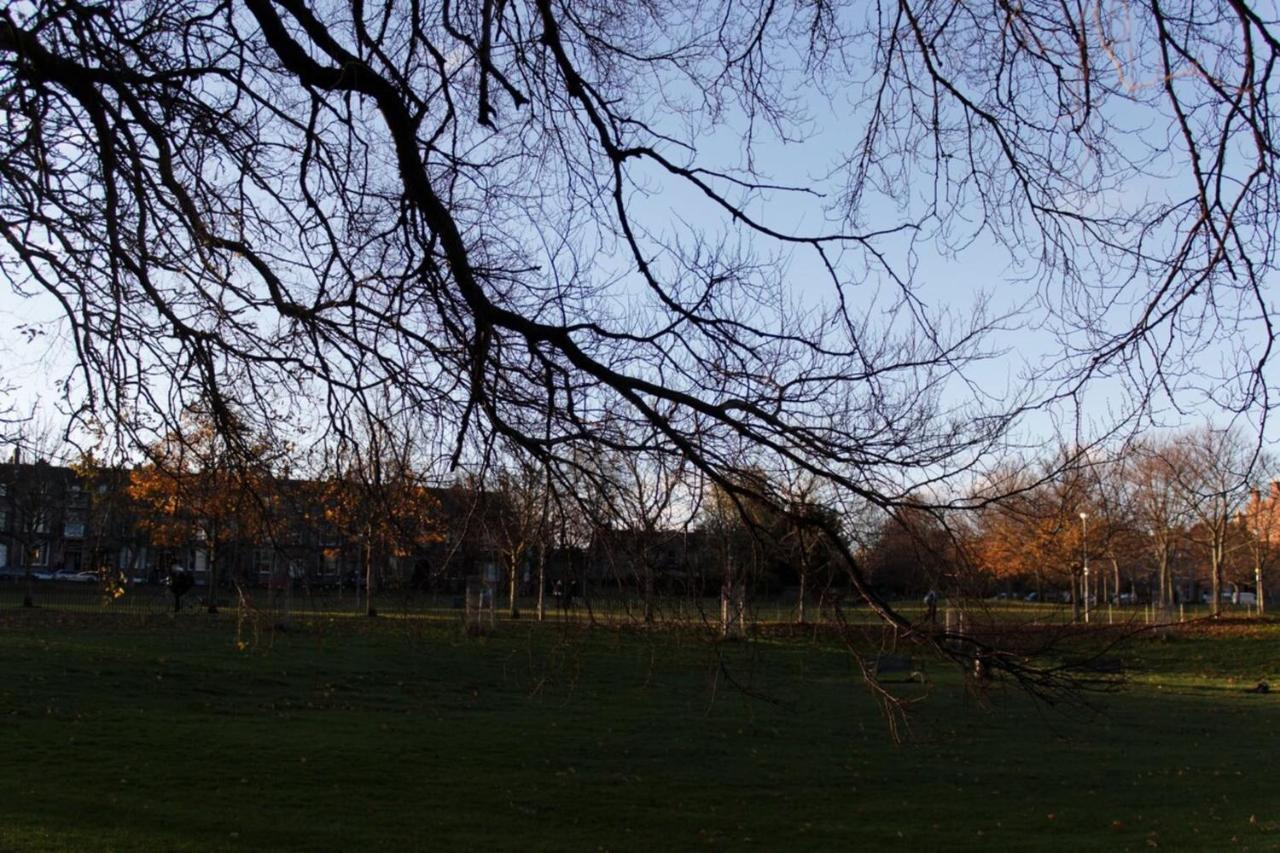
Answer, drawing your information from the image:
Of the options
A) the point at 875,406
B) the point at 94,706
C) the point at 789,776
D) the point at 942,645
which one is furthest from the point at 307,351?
the point at 94,706

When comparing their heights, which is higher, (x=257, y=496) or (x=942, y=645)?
(x=257, y=496)

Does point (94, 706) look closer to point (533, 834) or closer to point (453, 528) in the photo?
point (533, 834)

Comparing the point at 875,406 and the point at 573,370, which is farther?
the point at 573,370

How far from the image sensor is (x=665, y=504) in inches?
210

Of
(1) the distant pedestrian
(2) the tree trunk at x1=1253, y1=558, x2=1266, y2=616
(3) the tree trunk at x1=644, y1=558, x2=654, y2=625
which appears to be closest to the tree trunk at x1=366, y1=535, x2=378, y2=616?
(3) the tree trunk at x1=644, y1=558, x2=654, y2=625

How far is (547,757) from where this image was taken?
54.0 ft

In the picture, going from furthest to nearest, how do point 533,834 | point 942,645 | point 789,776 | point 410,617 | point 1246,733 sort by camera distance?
1. point 1246,733
2. point 789,776
3. point 533,834
4. point 410,617
5. point 942,645

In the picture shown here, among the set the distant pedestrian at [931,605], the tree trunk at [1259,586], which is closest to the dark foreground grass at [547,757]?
the distant pedestrian at [931,605]

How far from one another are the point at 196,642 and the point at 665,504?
73.2 ft

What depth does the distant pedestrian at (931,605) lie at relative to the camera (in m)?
4.90

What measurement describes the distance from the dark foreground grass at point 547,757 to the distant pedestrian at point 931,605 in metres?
Answer: 0.59

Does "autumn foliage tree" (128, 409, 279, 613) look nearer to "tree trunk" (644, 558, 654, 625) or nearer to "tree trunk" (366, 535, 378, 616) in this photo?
"tree trunk" (366, 535, 378, 616)

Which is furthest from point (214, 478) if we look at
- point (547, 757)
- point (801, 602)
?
point (547, 757)

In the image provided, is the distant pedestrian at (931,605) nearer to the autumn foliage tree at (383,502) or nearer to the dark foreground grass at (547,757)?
the dark foreground grass at (547,757)
